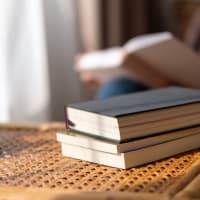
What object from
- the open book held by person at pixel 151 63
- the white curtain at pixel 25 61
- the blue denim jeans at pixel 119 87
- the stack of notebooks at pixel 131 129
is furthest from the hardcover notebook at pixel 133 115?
the white curtain at pixel 25 61

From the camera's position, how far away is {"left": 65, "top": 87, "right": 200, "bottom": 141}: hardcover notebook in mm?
746

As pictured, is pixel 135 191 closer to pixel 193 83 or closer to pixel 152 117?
pixel 152 117

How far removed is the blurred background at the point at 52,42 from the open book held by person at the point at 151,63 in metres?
0.21

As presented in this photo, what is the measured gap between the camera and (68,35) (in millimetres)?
2236

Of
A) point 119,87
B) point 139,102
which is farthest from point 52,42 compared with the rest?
point 139,102

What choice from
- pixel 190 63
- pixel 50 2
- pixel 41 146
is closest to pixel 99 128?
pixel 41 146

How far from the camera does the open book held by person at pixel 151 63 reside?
1.58 meters

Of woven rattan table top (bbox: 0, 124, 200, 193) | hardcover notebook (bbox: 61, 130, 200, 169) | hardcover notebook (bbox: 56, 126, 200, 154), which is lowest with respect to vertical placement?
woven rattan table top (bbox: 0, 124, 200, 193)

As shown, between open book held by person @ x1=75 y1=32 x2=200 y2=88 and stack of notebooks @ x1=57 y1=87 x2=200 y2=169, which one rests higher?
open book held by person @ x1=75 y1=32 x2=200 y2=88

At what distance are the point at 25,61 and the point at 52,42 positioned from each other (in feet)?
0.71

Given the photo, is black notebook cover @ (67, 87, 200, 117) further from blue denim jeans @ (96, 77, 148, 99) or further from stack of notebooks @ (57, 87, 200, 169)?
blue denim jeans @ (96, 77, 148, 99)

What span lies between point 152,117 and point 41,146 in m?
0.24

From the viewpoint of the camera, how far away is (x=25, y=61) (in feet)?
6.49

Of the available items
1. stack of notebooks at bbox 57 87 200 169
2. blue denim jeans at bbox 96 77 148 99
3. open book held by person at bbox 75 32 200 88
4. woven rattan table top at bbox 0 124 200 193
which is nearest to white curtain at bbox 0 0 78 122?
open book held by person at bbox 75 32 200 88
